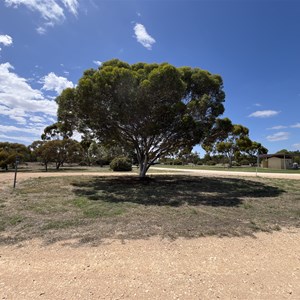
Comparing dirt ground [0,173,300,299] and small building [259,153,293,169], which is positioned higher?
small building [259,153,293,169]

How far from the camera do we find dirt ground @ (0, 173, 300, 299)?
9.37 feet

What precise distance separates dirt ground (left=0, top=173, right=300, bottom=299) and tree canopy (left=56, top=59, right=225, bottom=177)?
29.0 feet

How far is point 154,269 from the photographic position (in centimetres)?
343

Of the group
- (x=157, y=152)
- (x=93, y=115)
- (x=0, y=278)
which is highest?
(x=93, y=115)

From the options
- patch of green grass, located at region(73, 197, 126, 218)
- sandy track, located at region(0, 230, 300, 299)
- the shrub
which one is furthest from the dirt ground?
the shrub

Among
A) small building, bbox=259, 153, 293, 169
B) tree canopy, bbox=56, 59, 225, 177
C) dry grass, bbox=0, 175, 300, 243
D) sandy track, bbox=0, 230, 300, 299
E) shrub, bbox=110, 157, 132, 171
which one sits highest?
tree canopy, bbox=56, 59, 225, 177

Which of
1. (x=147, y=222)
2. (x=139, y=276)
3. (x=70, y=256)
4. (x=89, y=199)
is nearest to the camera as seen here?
(x=139, y=276)

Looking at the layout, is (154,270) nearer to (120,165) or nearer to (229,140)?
(120,165)

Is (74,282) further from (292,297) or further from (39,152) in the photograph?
(39,152)

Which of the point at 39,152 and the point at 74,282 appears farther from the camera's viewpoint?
the point at 39,152

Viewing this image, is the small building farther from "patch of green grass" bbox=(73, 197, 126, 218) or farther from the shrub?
"patch of green grass" bbox=(73, 197, 126, 218)

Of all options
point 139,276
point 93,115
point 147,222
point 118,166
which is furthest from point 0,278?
point 118,166

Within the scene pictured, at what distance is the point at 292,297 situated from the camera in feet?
9.16

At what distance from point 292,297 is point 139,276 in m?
1.93
